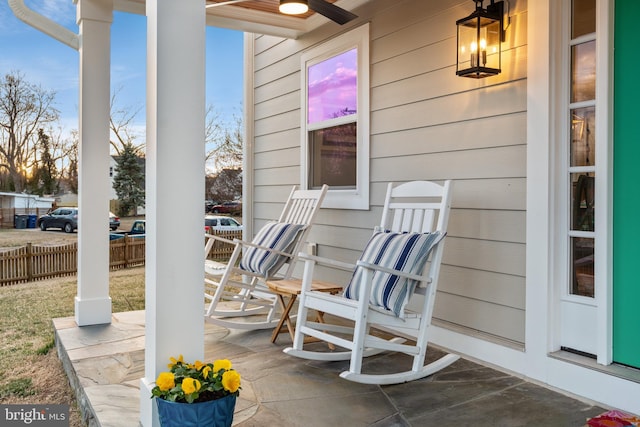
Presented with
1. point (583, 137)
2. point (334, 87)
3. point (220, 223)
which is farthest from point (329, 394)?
point (220, 223)

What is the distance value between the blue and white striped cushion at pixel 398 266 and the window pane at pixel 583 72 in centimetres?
95

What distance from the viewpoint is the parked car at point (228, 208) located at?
7.38m

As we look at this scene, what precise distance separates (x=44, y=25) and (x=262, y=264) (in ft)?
7.87

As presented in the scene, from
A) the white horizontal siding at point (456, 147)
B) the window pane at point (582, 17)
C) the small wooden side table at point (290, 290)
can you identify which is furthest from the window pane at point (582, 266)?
the small wooden side table at point (290, 290)

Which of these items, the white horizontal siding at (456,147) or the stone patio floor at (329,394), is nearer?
the stone patio floor at (329,394)

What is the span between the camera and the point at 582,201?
2.46 meters

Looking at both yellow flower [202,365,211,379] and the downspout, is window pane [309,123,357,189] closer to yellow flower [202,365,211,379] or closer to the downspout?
the downspout

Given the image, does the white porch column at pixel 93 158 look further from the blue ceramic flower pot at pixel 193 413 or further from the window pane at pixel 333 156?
the blue ceramic flower pot at pixel 193 413

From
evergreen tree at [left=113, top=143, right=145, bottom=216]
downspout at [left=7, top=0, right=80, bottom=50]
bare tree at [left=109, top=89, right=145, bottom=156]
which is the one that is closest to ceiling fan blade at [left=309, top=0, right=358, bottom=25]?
downspout at [left=7, top=0, right=80, bottom=50]

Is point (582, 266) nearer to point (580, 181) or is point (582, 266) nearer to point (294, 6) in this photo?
point (580, 181)

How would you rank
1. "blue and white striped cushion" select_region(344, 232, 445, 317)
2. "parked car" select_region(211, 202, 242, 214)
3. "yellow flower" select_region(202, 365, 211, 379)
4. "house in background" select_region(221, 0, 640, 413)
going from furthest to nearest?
"parked car" select_region(211, 202, 242, 214) < "blue and white striped cushion" select_region(344, 232, 445, 317) < "house in background" select_region(221, 0, 640, 413) < "yellow flower" select_region(202, 365, 211, 379)

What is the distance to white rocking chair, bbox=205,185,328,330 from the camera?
3.54 metres

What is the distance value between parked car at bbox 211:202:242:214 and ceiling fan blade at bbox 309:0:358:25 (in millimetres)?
4580

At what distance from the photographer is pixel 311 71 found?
15.0ft
